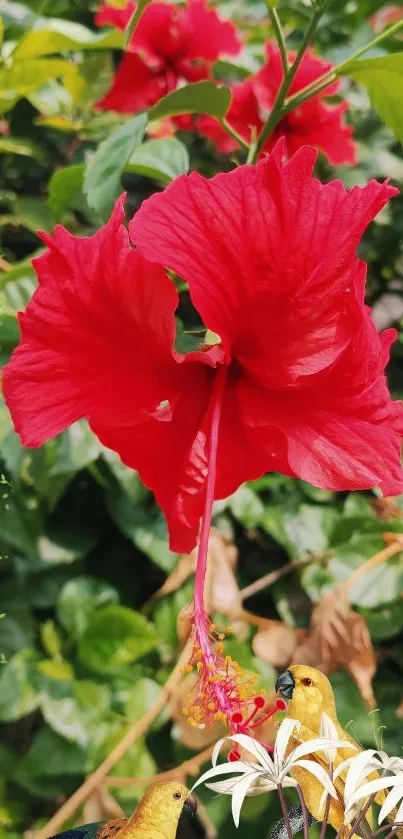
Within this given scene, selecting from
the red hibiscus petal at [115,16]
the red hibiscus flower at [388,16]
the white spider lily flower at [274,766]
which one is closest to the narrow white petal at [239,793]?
the white spider lily flower at [274,766]

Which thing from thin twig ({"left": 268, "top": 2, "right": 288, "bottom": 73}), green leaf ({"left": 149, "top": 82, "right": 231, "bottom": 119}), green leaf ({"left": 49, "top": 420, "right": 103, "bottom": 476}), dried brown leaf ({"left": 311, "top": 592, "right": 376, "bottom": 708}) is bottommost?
dried brown leaf ({"left": 311, "top": 592, "right": 376, "bottom": 708})

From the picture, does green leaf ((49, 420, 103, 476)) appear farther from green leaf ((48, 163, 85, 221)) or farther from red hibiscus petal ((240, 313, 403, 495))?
red hibiscus petal ((240, 313, 403, 495))

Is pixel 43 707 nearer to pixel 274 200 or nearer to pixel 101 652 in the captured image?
pixel 101 652

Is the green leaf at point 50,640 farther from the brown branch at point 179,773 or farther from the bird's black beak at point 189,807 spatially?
the bird's black beak at point 189,807

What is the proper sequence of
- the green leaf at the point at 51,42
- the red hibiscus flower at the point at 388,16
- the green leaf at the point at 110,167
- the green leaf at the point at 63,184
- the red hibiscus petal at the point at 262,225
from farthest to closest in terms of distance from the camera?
the red hibiscus flower at the point at 388,16 < the green leaf at the point at 51,42 < the green leaf at the point at 63,184 < the green leaf at the point at 110,167 < the red hibiscus petal at the point at 262,225

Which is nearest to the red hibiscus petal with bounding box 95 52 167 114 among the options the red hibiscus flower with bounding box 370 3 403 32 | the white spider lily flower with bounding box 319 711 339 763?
the red hibiscus flower with bounding box 370 3 403 32

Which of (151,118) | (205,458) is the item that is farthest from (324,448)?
(151,118)

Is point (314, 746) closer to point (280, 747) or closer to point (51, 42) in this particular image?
point (280, 747)
